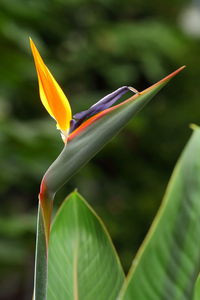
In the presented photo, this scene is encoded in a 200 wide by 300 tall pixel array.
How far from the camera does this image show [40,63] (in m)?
0.41

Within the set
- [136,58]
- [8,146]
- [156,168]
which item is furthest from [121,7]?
[8,146]

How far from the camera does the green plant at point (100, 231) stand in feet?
1.34

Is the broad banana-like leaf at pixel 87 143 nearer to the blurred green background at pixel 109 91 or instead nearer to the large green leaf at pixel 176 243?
the large green leaf at pixel 176 243

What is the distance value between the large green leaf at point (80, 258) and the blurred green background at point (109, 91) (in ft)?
3.86

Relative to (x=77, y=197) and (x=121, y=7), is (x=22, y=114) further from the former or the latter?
(x=77, y=197)

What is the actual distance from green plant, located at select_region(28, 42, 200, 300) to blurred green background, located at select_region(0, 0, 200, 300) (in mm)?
1182

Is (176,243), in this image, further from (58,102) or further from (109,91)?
(109,91)

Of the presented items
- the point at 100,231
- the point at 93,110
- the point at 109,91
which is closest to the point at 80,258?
the point at 100,231

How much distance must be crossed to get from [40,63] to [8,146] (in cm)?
115

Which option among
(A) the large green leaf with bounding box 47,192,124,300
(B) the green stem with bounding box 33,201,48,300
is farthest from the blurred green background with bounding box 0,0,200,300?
(B) the green stem with bounding box 33,201,48,300

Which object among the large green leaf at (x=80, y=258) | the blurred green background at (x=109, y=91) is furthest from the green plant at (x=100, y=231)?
the blurred green background at (x=109, y=91)

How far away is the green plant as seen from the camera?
0.41m

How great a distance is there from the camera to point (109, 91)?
244 centimetres

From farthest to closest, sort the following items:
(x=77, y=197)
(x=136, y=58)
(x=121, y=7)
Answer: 1. (x=121, y=7)
2. (x=136, y=58)
3. (x=77, y=197)
